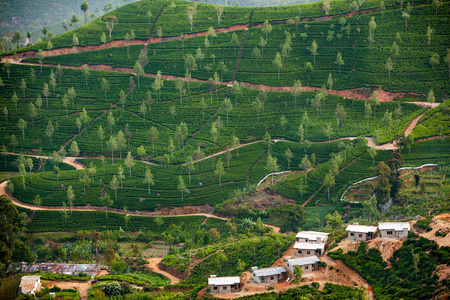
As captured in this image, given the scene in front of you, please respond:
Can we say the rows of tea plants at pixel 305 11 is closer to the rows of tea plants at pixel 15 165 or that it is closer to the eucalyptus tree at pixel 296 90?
the eucalyptus tree at pixel 296 90

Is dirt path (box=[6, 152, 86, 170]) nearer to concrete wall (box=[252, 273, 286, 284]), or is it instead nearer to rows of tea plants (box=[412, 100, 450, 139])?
concrete wall (box=[252, 273, 286, 284])

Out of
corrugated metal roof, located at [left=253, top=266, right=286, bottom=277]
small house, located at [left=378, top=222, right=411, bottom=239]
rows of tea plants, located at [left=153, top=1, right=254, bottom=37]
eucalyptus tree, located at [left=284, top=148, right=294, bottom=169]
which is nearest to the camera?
corrugated metal roof, located at [left=253, top=266, right=286, bottom=277]

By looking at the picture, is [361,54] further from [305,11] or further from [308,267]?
[308,267]

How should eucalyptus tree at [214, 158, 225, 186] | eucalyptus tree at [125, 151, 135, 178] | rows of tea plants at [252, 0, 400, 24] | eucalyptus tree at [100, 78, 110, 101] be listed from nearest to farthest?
eucalyptus tree at [214, 158, 225, 186] → eucalyptus tree at [125, 151, 135, 178] → eucalyptus tree at [100, 78, 110, 101] → rows of tea plants at [252, 0, 400, 24]

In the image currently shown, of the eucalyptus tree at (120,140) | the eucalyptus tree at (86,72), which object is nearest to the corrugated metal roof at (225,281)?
the eucalyptus tree at (120,140)

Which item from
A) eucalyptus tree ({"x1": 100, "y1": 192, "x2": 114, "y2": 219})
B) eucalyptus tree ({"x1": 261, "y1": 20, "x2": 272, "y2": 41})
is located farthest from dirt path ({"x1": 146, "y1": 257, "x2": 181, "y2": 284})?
eucalyptus tree ({"x1": 261, "y1": 20, "x2": 272, "y2": 41})

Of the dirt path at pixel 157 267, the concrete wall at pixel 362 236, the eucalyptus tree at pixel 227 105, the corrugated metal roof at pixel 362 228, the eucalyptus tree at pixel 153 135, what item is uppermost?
the eucalyptus tree at pixel 227 105

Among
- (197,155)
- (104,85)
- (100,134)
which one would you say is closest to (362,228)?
(197,155)
